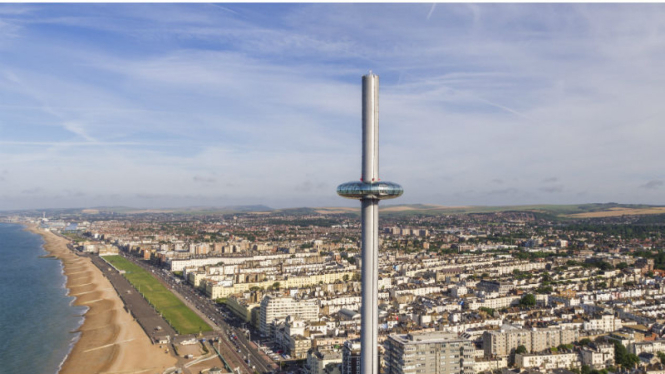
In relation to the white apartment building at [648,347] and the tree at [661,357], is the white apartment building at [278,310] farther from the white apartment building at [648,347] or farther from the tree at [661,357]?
the tree at [661,357]

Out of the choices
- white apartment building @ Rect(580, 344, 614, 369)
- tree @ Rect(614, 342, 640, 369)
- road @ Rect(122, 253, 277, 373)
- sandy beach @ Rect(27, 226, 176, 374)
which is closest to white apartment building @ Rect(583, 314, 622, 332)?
tree @ Rect(614, 342, 640, 369)

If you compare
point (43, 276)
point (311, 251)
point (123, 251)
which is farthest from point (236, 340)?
point (123, 251)

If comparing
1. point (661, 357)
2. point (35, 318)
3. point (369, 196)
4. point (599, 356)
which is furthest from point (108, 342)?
point (661, 357)

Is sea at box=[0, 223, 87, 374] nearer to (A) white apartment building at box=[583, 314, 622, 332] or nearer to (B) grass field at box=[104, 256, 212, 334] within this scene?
(B) grass field at box=[104, 256, 212, 334]

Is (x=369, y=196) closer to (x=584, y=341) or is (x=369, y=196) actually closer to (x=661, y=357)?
(x=584, y=341)

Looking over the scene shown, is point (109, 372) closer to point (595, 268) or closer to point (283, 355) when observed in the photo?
point (283, 355)
